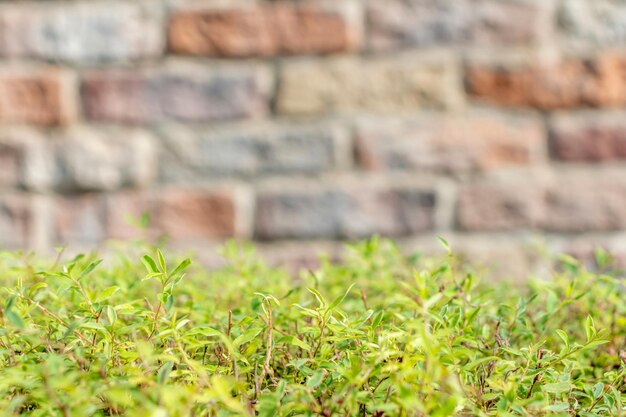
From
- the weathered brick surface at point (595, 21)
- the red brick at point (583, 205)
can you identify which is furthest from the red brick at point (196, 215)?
the weathered brick surface at point (595, 21)

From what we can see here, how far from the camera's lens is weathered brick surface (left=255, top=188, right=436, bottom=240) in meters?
2.15

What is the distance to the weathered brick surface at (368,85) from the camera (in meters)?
2.15

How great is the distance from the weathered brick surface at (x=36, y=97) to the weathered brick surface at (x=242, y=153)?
307 millimetres

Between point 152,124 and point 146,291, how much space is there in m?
1.17

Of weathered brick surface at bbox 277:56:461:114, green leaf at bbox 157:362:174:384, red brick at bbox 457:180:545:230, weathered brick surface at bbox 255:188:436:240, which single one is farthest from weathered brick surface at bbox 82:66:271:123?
green leaf at bbox 157:362:174:384

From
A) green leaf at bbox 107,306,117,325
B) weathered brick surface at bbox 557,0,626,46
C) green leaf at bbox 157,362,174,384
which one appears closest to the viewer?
green leaf at bbox 157,362,174,384

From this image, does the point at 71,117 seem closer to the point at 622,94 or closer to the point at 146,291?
the point at 146,291

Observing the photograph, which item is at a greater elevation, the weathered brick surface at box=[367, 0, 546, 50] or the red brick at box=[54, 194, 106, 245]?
the weathered brick surface at box=[367, 0, 546, 50]

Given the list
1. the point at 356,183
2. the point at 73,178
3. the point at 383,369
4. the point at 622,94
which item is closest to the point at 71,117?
the point at 73,178

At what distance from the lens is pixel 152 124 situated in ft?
7.15

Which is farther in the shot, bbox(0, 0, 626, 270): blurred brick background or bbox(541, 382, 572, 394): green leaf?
bbox(0, 0, 626, 270): blurred brick background

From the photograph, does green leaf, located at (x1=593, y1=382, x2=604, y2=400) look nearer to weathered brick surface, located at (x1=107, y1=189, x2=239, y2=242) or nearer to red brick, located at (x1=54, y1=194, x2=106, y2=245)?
weathered brick surface, located at (x1=107, y1=189, x2=239, y2=242)

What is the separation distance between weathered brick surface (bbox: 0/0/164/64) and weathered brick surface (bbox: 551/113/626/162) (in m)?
1.18

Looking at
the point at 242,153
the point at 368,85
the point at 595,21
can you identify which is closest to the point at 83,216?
the point at 242,153
